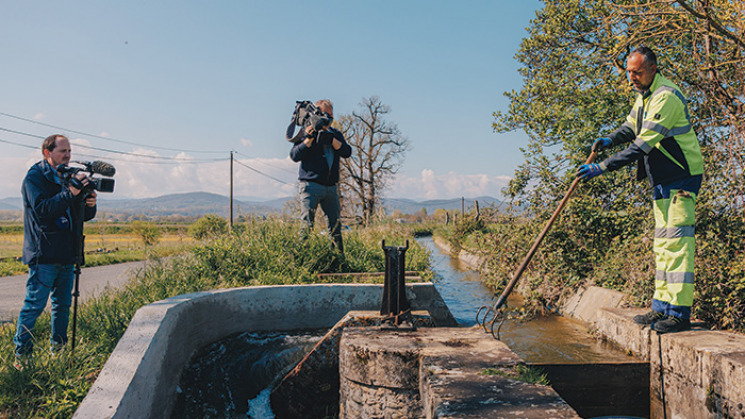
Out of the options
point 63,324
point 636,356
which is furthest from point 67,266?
point 636,356

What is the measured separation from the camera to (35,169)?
12.4 ft

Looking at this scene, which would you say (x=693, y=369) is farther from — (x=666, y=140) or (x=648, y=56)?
(x=648, y=56)

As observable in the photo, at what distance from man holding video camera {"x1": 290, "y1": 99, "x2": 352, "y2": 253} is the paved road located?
2.19m

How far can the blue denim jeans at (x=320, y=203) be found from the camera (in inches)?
237

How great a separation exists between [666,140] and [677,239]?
720 mm

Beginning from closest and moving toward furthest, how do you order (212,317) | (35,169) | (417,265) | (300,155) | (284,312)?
(35,169)
(212,317)
(284,312)
(300,155)
(417,265)

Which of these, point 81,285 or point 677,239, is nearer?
point 677,239

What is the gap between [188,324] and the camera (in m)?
3.98

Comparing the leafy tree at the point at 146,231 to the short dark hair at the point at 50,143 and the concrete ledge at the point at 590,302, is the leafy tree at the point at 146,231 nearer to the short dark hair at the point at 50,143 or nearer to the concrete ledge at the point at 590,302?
the short dark hair at the point at 50,143

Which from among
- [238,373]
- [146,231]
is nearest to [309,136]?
[238,373]

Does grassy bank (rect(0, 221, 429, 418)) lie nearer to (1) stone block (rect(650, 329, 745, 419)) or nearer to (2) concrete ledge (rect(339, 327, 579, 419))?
(2) concrete ledge (rect(339, 327, 579, 419))

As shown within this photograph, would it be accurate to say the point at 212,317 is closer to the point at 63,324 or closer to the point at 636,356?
the point at 63,324

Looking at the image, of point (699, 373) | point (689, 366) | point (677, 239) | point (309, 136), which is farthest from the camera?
point (309, 136)

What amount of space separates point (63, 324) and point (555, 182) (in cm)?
694
